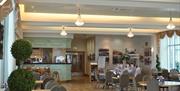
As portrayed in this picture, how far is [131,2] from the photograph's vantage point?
8.55 m

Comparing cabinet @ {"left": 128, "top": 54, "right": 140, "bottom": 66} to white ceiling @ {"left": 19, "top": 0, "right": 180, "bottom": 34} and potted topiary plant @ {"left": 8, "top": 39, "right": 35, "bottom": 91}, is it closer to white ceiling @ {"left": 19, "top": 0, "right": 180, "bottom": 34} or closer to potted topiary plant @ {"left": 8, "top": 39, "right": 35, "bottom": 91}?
white ceiling @ {"left": 19, "top": 0, "right": 180, "bottom": 34}

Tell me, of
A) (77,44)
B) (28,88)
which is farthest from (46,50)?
(28,88)

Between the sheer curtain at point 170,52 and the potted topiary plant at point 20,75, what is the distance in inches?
512

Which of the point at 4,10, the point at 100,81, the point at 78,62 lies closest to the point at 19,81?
the point at 4,10

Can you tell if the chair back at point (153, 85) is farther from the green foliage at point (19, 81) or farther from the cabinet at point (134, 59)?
the cabinet at point (134, 59)

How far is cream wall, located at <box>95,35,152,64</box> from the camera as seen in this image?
20.0 m

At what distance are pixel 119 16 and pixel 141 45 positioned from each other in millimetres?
8669

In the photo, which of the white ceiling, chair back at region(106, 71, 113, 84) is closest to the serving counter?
chair back at region(106, 71, 113, 84)

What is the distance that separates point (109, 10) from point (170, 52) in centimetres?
730

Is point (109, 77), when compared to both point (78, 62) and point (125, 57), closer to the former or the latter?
point (125, 57)

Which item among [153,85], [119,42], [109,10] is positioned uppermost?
[109,10]

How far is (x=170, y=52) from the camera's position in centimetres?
1659

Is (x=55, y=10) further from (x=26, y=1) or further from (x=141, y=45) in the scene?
(x=141, y=45)

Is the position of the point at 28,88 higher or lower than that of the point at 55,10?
lower
